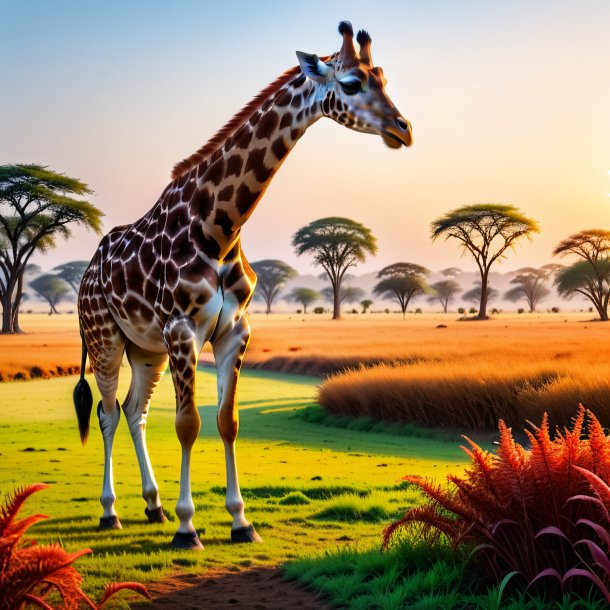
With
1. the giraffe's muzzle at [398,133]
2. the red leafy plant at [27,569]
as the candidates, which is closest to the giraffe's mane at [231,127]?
the giraffe's muzzle at [398,133]

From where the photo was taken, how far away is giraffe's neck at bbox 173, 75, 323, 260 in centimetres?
542

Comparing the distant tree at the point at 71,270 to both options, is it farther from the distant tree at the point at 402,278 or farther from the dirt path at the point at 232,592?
the dirt path at the point at 232,592

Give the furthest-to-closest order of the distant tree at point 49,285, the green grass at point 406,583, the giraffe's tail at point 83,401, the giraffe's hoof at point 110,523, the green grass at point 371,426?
the distant tree at point 49,285 → the green grass at point 371,426 → the giraffe's tail at point 83,401 → the giraffe's hoof at point 110,523 → the green grass at point 406,583

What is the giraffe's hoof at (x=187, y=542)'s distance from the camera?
17.7 ft

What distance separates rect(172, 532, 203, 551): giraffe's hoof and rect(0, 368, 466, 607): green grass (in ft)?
0.26

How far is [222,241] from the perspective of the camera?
5617mm

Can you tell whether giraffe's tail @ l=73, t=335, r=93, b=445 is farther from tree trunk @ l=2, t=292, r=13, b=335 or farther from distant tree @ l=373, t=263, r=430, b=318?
distant tree @ l=373, t=263, r=430, b=318

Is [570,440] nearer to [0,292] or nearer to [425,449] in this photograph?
[425,449]

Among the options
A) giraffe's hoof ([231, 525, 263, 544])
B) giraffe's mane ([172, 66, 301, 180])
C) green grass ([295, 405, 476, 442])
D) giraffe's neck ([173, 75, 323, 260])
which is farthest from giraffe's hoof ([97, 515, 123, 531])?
green grass ([295, 405, 476, 442])

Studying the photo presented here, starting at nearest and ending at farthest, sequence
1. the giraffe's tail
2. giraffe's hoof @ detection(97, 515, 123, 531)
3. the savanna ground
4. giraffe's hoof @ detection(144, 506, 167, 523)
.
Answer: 1. the savanna ground
2. giraffe's hoof @ detection(97, 515, 123, 531)
3. giraffe's hoof @ detection(144, 506, 167, 523)
4. the giraffe's tail

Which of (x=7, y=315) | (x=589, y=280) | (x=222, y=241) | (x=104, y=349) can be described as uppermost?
(x=589, y=280)

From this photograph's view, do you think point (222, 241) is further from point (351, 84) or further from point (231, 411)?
point (351, 84)

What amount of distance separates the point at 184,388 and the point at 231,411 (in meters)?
0.39

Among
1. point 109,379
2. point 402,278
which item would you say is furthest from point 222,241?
point 402,278
